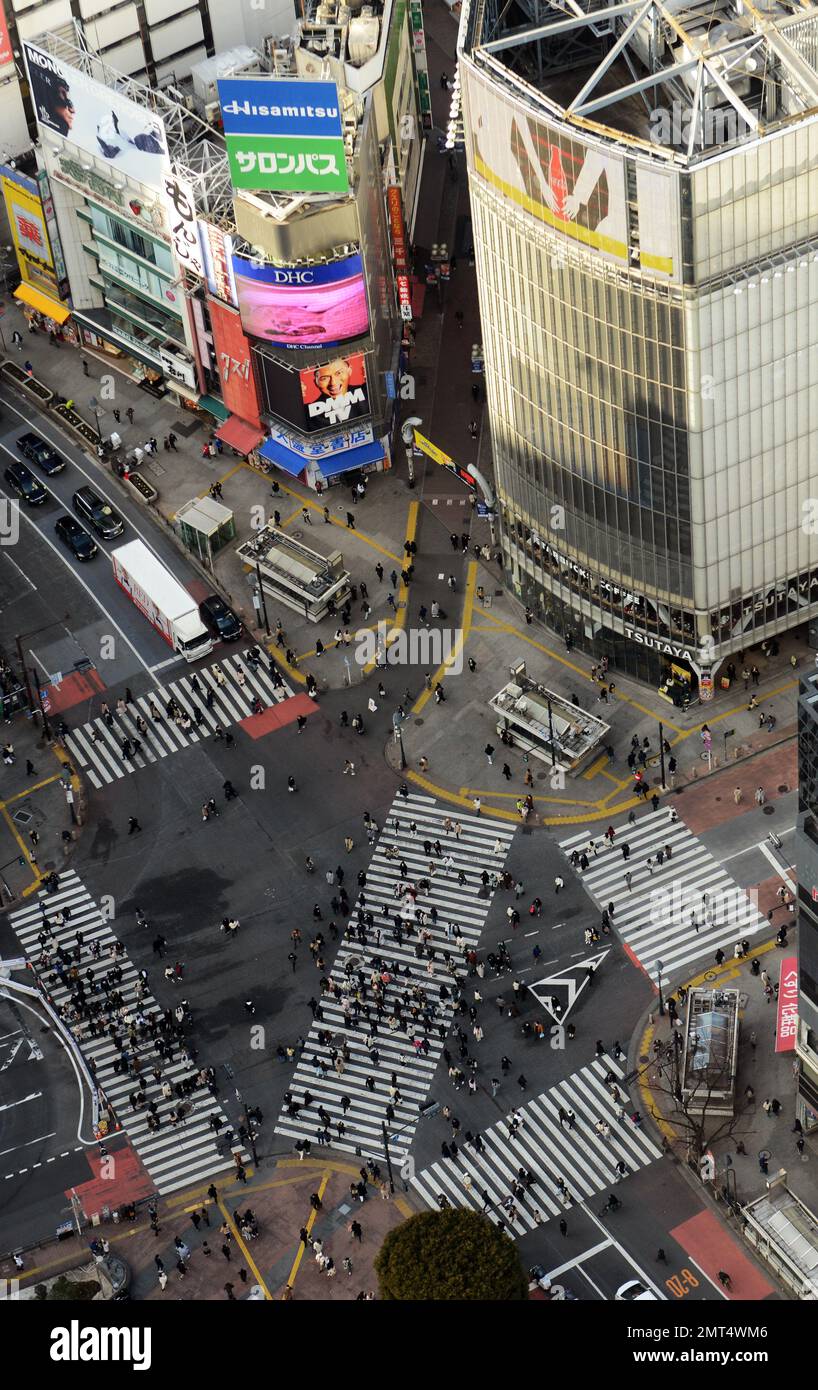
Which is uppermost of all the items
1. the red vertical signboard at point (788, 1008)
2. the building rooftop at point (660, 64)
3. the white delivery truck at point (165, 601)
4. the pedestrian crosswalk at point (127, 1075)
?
the building rooftop at point (660, 64)

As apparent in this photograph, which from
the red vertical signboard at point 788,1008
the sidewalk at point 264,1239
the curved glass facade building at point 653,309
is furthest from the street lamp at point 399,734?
the red vertical signboard at point 788,1008

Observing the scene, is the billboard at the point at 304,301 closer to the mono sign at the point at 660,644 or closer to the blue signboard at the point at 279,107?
the blue signboard at the point at 279,107

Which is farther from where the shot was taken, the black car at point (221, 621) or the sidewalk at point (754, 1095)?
the black car at point (221, 621)

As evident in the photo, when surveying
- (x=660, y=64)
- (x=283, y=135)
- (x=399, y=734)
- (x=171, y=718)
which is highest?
(x=660, y=64)

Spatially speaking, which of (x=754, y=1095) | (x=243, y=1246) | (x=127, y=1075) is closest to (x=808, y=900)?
(x=754, y=1095)

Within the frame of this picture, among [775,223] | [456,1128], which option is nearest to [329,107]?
[775,223]

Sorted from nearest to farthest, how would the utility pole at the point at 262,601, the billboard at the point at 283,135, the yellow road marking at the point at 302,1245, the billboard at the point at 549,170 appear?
the yellow road marking at the point at 302,1245, the billboard at the point at 549,170, the billboard at the point at 283,135, the utility pole at the point at 262,601

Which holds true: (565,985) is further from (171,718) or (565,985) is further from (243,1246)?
(171,718)
